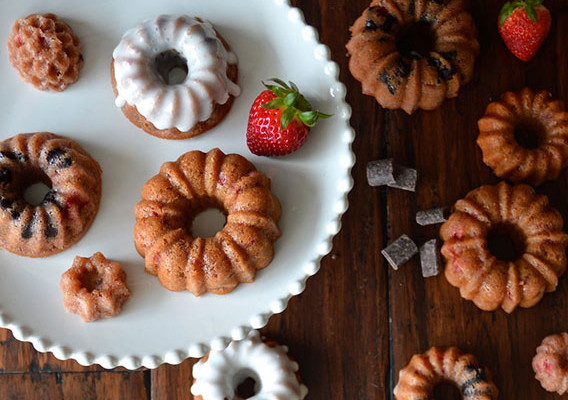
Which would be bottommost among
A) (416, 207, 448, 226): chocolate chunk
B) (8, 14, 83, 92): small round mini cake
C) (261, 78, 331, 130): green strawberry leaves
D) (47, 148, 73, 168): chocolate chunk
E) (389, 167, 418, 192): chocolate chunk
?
(416, 207, 448, 226): chocolate chunk

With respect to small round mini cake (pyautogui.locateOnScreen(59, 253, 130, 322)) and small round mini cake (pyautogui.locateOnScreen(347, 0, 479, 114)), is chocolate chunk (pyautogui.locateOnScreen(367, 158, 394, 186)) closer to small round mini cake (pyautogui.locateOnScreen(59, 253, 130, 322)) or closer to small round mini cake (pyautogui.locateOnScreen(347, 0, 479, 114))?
small round mini cake (pyautogui.locateOnScreen(347, 0, 479, 114))

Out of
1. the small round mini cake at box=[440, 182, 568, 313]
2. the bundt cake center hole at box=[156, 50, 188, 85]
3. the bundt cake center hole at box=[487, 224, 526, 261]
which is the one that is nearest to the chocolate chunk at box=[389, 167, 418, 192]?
the small round mini cake at box=[440, 182, 568, 313]

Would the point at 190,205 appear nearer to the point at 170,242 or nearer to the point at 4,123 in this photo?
the point at 170,242

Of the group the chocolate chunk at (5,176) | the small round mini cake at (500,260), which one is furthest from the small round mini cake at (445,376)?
the chocolate chunk at (5,176)

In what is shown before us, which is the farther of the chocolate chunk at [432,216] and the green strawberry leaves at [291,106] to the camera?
the chocolate chunk at [432,216]

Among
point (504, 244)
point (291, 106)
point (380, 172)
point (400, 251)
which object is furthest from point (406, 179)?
point (291, 106)

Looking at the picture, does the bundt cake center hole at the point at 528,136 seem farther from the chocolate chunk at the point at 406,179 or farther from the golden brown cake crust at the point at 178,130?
the golden brown cake crust at the point at 178,130
